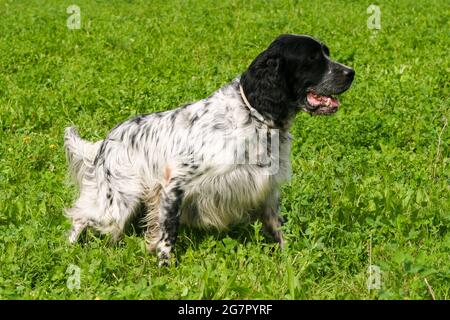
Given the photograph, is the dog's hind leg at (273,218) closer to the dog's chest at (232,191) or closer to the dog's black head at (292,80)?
the dog's chest at (232,191)

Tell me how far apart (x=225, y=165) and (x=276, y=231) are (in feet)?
2.47

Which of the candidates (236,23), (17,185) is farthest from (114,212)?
(236,23)

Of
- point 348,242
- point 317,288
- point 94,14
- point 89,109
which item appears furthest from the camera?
point 94,14

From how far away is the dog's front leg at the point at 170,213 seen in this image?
5016 millimetres

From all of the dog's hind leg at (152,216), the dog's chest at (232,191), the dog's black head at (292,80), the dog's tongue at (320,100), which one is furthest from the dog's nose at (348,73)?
the dog's hind leg at (152,216)

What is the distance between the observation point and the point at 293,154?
22.4ft

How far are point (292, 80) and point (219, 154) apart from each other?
0.71 m

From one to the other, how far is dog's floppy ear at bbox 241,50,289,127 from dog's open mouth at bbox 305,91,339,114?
Result: 0.57 ft

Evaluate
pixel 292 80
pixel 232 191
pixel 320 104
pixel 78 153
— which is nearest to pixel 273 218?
pixel 232 191

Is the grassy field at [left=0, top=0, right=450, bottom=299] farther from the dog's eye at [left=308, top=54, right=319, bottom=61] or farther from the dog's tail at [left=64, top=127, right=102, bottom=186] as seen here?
the dog's eye at [left=308, top=54, right=319, bottom=61]

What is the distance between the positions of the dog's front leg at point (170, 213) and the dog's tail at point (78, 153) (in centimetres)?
89

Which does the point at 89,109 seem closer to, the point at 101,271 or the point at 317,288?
the point at 101,271

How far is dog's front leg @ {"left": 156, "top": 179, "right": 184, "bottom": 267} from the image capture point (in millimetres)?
5016
